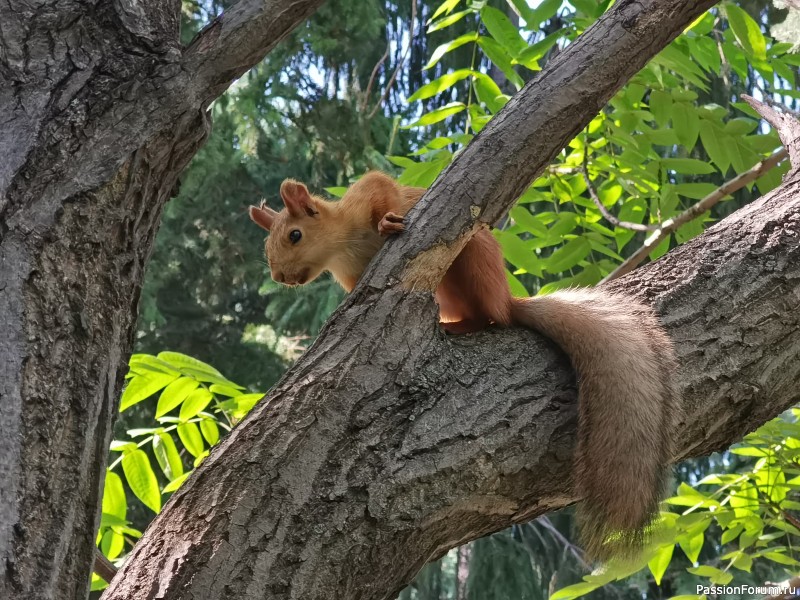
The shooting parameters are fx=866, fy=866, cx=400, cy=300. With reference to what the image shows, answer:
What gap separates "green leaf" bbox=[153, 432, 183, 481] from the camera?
243cm

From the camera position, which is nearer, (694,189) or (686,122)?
(686,122)

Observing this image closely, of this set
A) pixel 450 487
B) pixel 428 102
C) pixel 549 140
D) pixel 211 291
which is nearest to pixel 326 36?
pixel 428 102

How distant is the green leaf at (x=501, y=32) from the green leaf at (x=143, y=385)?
1.41 metres

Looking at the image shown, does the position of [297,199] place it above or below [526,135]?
above

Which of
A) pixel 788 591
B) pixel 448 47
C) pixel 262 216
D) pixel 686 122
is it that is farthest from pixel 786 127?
pixel 262 216

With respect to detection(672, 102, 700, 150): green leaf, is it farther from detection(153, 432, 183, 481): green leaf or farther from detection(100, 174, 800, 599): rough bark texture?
detection(153, 432, 183, 481): green leaf

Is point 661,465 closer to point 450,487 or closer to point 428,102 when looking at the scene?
point 450,487

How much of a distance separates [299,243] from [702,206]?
1.40 m

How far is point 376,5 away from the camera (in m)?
7.18

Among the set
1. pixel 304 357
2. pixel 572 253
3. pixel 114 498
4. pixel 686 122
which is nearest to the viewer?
pixel 304 357

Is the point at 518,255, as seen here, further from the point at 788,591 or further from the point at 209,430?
the point at 788,591

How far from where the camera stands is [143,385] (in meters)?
2.37

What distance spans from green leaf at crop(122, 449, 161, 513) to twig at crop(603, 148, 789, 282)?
1506mm

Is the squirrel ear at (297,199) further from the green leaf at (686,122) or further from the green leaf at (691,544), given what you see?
the green leaf at (691,544)
